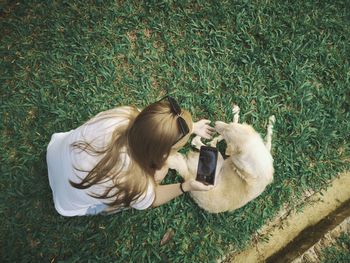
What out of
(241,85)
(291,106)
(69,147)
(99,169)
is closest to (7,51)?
(69,147)

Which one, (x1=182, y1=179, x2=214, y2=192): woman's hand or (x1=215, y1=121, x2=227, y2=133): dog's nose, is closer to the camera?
(x1=182, y1=179, x2=214, y2=192): woman's hand

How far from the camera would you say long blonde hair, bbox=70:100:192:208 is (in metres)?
2.32

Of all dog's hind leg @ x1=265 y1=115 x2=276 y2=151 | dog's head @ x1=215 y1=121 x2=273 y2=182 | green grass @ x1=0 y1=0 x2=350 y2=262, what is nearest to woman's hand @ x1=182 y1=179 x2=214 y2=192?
dog's head @ x1=215 y1=121 x2=273 y2=182

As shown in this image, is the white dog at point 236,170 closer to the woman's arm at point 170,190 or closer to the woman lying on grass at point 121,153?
the woman's arm at point 170,190

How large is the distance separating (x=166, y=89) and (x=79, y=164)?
176 cm

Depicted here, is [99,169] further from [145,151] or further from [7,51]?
[7,51]

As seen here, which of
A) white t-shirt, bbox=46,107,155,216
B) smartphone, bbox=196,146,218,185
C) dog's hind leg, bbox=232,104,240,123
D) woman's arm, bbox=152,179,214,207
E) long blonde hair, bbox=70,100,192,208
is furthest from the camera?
dog's hind leg, bbox=232,104,240,123

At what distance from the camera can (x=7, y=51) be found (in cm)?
411

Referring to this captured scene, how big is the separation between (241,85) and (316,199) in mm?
1524

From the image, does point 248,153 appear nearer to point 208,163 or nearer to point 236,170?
point 236,170

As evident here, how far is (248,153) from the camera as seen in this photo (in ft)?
10.6

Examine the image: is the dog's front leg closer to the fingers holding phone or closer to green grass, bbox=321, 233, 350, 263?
the fingers holding phone

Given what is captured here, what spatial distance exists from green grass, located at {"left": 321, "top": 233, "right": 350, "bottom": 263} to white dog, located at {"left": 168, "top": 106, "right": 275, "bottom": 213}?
111cm

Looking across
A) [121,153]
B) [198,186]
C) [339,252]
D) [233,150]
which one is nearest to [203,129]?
[233,150]
